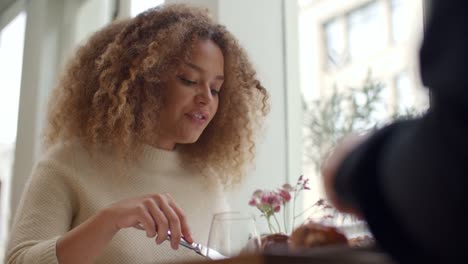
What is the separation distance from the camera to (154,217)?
44.5 inches

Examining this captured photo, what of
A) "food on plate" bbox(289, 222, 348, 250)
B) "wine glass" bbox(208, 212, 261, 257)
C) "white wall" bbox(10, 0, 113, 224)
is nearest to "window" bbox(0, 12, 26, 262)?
"white wall" bbox(10, 0, 113, 224)

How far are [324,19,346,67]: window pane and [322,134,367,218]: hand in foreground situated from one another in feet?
5.03

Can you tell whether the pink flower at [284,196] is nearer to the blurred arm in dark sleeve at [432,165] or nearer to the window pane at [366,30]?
the window pane at [366,30]

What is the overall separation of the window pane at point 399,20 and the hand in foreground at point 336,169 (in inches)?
52.6

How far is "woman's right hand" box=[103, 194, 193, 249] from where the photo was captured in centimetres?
112

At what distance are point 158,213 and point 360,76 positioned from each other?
997mm

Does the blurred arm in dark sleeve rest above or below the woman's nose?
below

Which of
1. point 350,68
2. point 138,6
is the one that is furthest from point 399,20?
point 138,6

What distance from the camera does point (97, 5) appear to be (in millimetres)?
3227

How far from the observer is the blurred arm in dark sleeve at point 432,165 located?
39cm

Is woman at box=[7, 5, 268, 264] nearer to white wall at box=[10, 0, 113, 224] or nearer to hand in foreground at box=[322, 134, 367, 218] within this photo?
hand in foreground at box=[322, 134, 367, 218]

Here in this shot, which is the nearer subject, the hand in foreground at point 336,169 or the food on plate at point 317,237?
the hand in foreground at point 336,169

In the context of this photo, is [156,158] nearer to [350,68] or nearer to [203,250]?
[203,250]

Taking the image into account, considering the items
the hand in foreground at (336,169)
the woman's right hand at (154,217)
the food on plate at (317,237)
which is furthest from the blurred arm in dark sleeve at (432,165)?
the woman's right hand at (154,217)
